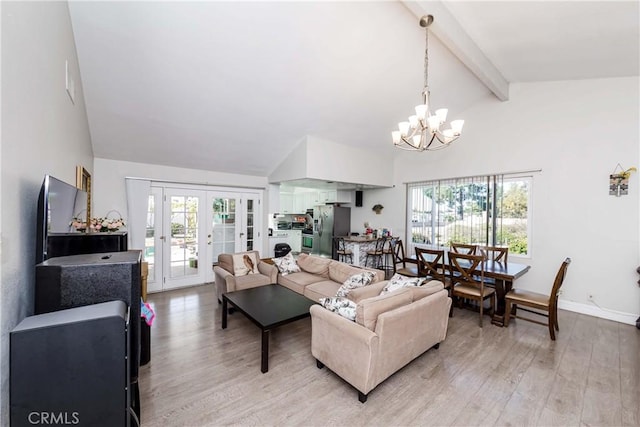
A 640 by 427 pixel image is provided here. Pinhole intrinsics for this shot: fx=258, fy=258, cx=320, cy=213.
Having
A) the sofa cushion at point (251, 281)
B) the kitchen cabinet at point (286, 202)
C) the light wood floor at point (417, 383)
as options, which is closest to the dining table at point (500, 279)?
the light wood floor at point (417, 383)

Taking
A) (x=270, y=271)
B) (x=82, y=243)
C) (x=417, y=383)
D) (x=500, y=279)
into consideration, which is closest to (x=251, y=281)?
(x=270, y=271)

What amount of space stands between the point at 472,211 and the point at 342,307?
391 cm

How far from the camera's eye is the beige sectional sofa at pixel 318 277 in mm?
3453

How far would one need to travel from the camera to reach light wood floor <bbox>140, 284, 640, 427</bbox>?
A: 6.15ft

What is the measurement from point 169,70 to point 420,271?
4302mm

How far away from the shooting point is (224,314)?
125 inches

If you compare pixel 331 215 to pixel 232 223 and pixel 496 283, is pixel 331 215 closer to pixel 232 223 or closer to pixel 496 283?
pixel 232 223

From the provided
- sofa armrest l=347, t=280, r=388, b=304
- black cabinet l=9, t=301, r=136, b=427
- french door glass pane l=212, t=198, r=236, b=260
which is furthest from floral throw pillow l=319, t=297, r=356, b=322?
french door glass pane l=212, t=198, r=236, b=260

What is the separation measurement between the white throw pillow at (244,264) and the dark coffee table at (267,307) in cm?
64

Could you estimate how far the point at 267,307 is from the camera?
110 inches

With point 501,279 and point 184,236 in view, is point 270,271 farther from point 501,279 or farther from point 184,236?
point 501,279

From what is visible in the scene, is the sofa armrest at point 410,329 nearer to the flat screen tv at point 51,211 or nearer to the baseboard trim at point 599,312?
the flat screen tv at point 51,211

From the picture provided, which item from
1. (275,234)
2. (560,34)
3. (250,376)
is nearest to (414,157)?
(560,34)
